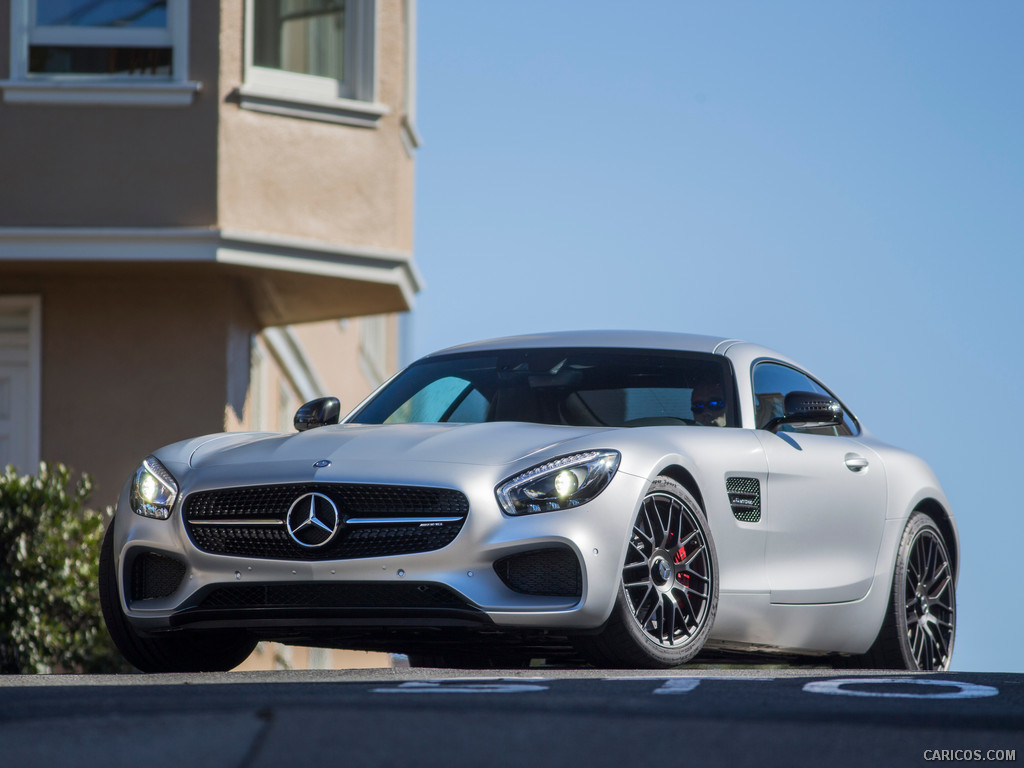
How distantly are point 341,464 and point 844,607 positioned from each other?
8.48ft

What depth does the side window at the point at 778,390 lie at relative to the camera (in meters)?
8.09

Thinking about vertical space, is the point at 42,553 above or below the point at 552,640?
below

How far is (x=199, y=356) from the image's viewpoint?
573 inches

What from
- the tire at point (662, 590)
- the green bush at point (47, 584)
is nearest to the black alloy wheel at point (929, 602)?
the tire at point (662, 590)

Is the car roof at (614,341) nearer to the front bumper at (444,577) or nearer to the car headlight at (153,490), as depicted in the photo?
the front bumper at (444,577)

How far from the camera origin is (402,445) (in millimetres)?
6676

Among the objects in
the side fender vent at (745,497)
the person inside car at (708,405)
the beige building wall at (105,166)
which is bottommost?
the side fender vent at (745,497)

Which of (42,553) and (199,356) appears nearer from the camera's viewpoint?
(42,553)

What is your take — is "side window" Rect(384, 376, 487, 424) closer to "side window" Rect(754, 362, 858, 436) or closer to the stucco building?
"side window" Rect(754, 362, 858, 436)

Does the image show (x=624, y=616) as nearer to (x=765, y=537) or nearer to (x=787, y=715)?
(x=765, y=537)

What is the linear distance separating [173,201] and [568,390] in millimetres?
6878

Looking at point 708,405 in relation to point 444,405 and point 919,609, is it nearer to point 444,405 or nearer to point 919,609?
point 444,405

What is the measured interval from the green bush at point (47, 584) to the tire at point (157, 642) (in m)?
4.99

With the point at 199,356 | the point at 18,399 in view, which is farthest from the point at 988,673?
the point at 18,399
